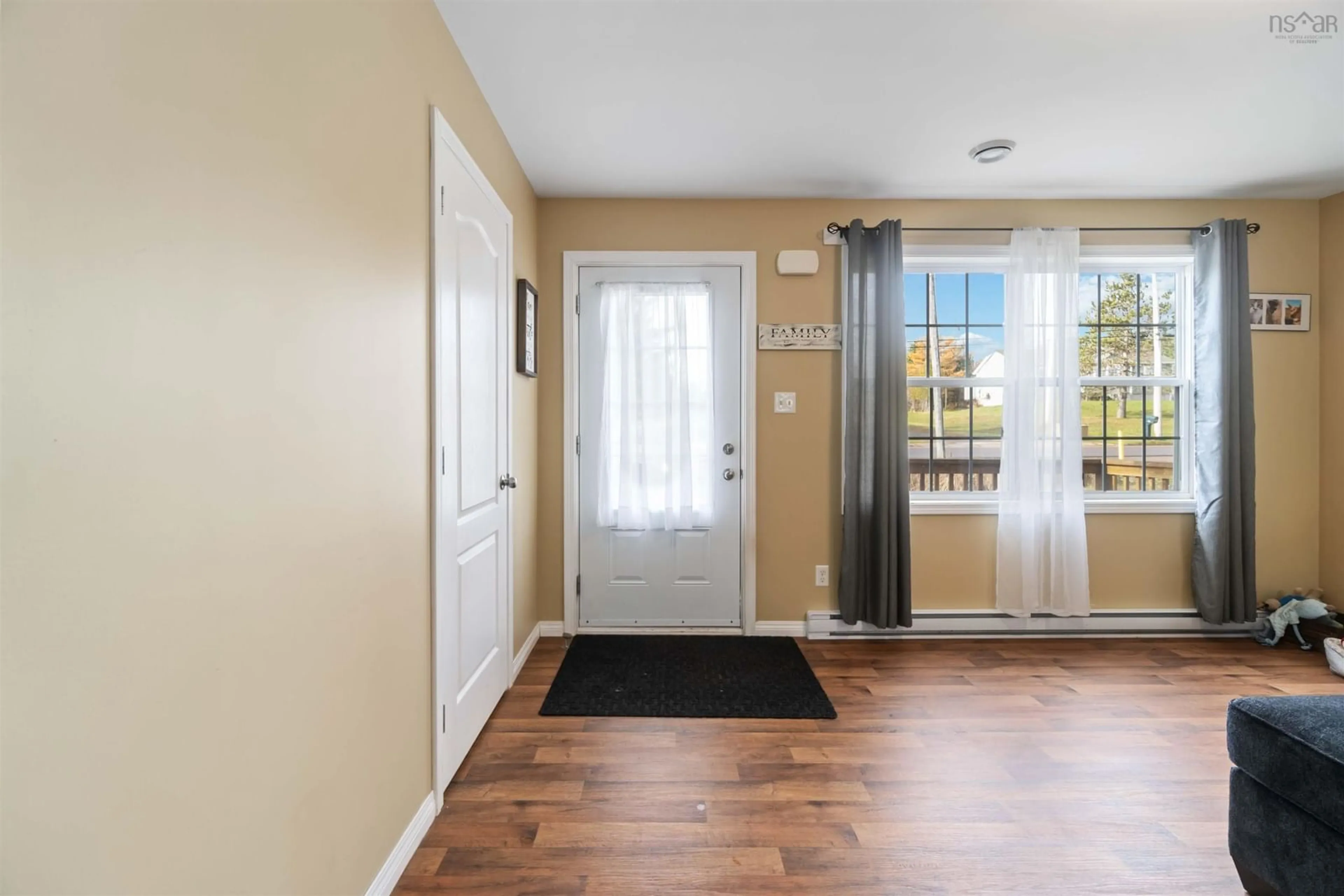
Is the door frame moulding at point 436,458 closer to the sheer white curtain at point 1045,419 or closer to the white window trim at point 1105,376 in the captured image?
the white window trim at point 1105,376

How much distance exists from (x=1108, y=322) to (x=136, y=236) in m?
4.17

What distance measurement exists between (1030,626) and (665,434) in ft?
7.53

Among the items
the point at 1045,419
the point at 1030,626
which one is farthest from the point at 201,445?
the point at 1030,626

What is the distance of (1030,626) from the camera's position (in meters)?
3.32

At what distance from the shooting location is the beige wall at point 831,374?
10.8ft

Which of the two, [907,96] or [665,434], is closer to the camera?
[907,96]

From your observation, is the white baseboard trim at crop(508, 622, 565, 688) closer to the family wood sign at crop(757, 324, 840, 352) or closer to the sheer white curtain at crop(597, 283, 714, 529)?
the sheer white curtain at crop(597, 283, 714, 529)

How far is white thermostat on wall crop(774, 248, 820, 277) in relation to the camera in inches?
128

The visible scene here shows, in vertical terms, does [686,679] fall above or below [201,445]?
below

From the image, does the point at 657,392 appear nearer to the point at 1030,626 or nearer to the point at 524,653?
the point at 524,653

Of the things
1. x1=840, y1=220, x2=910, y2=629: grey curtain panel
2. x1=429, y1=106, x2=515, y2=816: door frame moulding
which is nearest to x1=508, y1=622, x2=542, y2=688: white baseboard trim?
x1=429, y1=106, x2=515, y2=816: door frame moulding

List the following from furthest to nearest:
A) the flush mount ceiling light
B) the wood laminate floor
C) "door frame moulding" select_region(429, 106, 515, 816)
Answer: the flush mount ceiling light < "door frame moulding" select_region(429, 106, 515, 816) < the wood laminate floor

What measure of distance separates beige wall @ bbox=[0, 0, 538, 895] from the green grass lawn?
2.86 metres

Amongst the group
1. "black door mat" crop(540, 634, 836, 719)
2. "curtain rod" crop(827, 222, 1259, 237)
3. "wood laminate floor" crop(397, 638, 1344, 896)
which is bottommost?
"wood laminate floor" crop(397, 638, 1344, 896)
